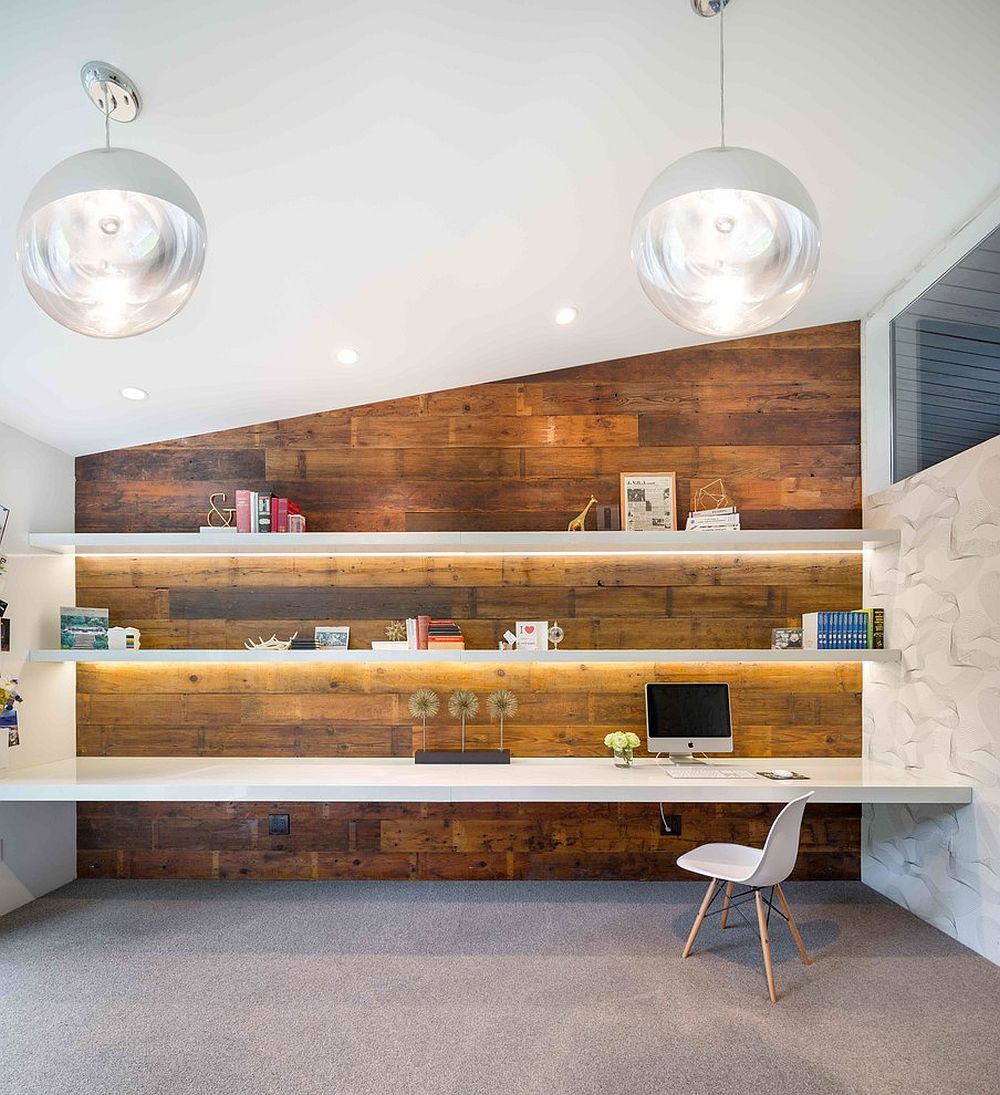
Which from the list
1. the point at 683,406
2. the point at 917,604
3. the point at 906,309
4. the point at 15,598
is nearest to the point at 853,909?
the point at 917,604

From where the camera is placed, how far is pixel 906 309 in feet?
13.8

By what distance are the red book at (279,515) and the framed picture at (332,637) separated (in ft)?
1.85

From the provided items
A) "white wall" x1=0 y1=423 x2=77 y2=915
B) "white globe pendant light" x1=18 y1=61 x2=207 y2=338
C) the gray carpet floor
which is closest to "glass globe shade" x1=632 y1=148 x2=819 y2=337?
"white globe pendant light" x1=18 y1=61 x2=207 y2=338

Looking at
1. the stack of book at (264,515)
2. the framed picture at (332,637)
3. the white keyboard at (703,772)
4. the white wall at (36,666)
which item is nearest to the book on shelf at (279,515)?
the stack of book at (264,515)

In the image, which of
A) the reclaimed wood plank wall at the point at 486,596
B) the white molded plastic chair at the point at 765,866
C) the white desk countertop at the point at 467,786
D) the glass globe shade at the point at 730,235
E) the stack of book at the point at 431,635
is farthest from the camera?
the reclaimed wood plank wall at the point at 486,596

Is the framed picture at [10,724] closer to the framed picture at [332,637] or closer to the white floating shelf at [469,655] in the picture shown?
the white floating shelf at [469,655]

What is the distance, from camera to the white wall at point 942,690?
11.3 feet

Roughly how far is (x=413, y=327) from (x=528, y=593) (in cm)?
154

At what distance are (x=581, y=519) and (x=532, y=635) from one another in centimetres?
65

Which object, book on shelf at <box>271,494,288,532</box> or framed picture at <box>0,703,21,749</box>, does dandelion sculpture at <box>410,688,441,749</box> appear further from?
framed picture at <box>0,703,21,749</box>

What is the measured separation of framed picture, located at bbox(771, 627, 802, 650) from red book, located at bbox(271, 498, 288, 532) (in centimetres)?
258

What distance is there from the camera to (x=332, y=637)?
14.5 ft

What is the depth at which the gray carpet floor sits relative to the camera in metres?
2.62

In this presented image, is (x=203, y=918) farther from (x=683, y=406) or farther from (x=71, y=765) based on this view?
(x=683, y=406)
